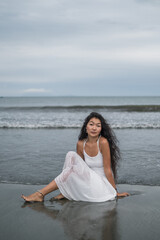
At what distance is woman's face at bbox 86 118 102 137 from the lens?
4.00m

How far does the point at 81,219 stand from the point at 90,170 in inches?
33.5

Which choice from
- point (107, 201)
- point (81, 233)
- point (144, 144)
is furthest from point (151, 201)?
point (144, 144)

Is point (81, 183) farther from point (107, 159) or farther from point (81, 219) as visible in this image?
point (81, 219)

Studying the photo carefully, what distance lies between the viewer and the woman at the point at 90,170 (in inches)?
149

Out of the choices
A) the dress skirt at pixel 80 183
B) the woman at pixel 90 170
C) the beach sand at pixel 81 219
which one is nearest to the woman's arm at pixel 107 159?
the woman at pixel 90 170

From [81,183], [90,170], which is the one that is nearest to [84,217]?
[81,183]

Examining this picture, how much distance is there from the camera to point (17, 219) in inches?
126

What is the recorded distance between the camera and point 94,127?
3990mm

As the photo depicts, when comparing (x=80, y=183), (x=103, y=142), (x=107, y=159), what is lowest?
(x=80, y=183)

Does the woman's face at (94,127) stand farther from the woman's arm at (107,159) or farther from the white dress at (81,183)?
the white dress at (81,183)

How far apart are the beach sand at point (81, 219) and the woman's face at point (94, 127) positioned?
102 centimetres

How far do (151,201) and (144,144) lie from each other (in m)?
5.07

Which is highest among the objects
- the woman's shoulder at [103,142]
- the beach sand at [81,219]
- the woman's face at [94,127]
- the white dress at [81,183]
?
the woman's face at [94,127]

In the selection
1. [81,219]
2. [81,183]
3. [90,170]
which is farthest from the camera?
[90,170]
